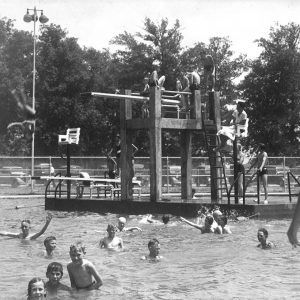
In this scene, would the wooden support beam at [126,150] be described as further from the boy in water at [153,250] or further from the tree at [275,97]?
the tree at [275,97]

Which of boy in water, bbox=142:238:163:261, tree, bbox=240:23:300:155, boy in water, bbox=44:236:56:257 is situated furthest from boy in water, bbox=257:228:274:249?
tree, bbox=240:23:300:155

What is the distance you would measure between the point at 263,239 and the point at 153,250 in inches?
113

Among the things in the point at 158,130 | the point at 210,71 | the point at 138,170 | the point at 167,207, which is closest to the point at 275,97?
the point at 138,170

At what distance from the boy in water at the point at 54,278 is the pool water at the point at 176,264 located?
15 cm

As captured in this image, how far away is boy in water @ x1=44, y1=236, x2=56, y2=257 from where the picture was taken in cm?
1443

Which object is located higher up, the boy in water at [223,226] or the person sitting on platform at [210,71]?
the person sitting on platform at [210,71]

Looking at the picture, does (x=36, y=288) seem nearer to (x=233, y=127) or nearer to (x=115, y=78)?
(x=233, y=127)

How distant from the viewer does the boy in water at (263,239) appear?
1592cm

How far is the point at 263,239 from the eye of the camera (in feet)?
52.8

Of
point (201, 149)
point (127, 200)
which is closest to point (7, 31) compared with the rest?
point (201, 149)

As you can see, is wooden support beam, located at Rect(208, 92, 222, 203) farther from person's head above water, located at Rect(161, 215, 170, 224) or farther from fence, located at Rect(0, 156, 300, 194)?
fence, located at Rect(0, 156, 300, 194)

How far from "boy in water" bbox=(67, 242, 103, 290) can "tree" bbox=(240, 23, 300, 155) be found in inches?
2061

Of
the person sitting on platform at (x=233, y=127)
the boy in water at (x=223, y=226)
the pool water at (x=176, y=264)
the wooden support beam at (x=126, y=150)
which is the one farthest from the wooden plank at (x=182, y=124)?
the boy in water at (x=223, y=226)

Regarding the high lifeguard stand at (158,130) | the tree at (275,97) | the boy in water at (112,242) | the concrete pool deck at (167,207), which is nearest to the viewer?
the boy in water at (112,242)
